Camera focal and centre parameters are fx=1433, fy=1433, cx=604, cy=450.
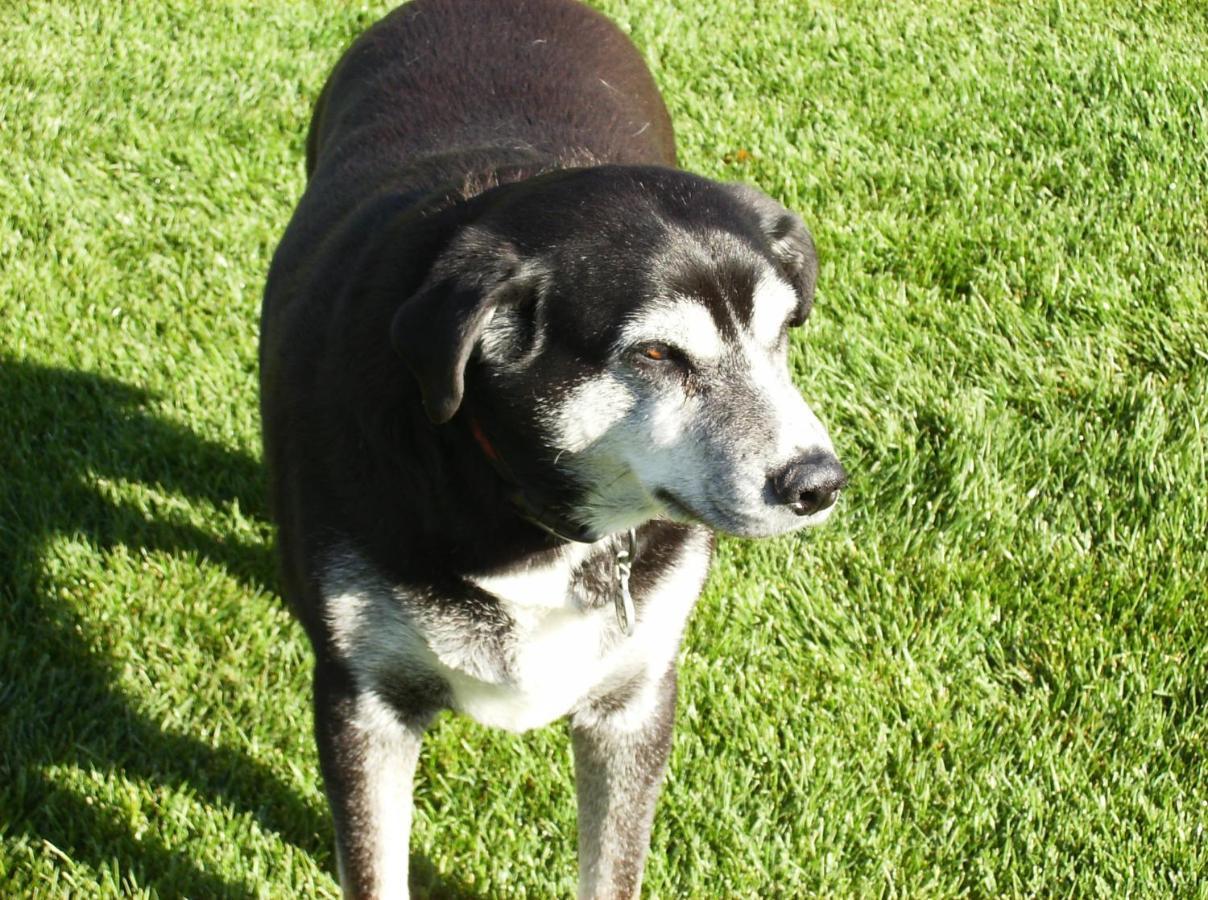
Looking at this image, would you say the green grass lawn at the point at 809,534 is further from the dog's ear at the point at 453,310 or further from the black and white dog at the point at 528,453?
the dog's ear at the point at 453,310

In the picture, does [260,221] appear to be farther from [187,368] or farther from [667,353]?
[667,353]

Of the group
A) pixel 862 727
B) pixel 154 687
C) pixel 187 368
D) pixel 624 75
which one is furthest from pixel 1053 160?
pixel 154 687

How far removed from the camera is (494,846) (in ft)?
12.0

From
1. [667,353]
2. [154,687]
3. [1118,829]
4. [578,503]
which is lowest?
[1118,829]

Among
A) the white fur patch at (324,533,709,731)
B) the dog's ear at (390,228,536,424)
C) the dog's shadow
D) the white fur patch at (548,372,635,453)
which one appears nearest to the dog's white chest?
the white fur patch at (324,533,709,731)

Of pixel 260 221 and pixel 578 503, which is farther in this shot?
pixel 260 221

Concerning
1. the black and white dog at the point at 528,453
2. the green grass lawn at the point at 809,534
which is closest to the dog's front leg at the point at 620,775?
the black and white dog at the point at 528,453

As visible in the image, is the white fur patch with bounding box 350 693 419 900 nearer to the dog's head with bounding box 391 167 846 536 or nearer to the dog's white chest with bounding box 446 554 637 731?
the dog's white chest with bounding box 446 554 637 731

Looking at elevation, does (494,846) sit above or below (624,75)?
below

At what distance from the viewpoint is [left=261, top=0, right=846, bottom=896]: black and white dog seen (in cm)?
266

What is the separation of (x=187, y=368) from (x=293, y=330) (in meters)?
1.91

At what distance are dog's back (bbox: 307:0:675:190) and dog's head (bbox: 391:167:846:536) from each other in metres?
0.71

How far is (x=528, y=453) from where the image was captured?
274 cm

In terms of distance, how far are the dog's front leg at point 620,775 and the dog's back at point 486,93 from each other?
1.28 metres
